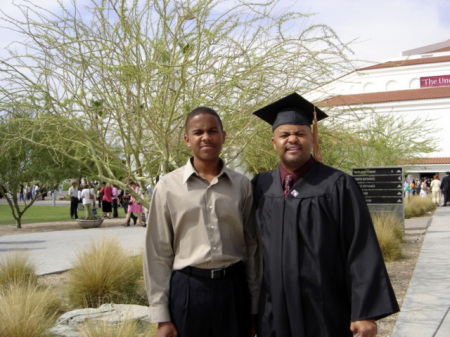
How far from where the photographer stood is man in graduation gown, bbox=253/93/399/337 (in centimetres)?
252

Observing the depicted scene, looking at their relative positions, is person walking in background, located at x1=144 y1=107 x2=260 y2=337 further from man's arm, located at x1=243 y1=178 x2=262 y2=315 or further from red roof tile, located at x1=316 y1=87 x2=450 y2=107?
red roof tile, located at x1=316 y1=87 x2=450 y2=107

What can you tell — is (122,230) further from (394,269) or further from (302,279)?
(302,279)

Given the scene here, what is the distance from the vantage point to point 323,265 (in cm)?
253

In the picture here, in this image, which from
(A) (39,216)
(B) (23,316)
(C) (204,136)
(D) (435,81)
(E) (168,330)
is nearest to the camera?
(E) (168,330)

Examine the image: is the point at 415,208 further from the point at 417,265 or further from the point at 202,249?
the point at 202,249

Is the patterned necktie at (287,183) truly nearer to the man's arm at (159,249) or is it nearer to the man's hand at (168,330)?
the man's arm at (159,249)

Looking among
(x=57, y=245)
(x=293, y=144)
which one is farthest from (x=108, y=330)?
(x=57, y=245)

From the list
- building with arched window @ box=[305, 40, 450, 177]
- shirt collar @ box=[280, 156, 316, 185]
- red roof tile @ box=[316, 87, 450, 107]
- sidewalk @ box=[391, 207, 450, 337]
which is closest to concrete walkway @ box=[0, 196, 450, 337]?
sidewalk @ box=[391, 207, 450, 337]

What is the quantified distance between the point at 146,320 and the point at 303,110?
9.15 ft

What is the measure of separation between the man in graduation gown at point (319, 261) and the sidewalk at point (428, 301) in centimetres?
245

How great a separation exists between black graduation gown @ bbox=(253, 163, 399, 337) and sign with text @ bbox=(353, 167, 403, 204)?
10.5 metres

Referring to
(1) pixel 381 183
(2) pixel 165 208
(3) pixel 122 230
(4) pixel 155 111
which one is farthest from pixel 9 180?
(2) pixel 165 208

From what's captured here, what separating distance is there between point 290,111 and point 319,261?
92cm

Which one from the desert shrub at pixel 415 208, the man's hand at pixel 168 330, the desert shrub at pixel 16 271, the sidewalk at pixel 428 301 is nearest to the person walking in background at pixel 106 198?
the desert shrub at pixel 415 208
